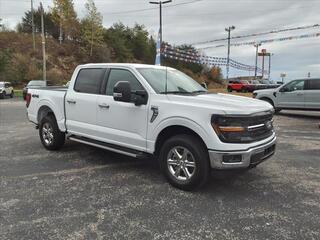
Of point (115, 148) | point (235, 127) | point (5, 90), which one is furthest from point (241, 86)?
point (235, 127)

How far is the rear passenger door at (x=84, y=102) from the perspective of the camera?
626 cm

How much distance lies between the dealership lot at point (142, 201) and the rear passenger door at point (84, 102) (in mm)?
670

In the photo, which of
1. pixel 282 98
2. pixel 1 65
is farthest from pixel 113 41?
pixel 282 98

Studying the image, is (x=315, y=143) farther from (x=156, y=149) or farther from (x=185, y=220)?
(x=185, y=220)

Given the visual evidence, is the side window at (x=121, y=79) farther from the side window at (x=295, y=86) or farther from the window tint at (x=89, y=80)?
the side window at (x=295, y=86)

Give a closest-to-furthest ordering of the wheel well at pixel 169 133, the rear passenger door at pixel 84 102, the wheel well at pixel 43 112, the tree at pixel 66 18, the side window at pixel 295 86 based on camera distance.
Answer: the wheel well at pixel 169 133, the rear passenger door at pixel 84 102, the wheel well at pixel 43 112, the side window at pixel 295 86, the tree at pixel 66 18

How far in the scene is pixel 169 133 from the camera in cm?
526

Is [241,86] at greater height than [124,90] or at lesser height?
lesser

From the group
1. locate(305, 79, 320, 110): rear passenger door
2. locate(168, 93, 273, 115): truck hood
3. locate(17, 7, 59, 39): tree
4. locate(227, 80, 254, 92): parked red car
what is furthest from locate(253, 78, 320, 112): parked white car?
locate(17, 7, 59, 39): tree

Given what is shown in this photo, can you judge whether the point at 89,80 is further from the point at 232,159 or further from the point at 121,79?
the point at 232,159

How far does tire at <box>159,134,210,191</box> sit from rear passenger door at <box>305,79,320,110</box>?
11483mm

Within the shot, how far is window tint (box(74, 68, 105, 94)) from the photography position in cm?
632

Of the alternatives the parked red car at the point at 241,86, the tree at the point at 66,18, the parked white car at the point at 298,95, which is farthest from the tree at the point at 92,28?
the parked white car at the point at 298,95

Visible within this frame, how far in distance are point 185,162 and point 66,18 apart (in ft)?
203
